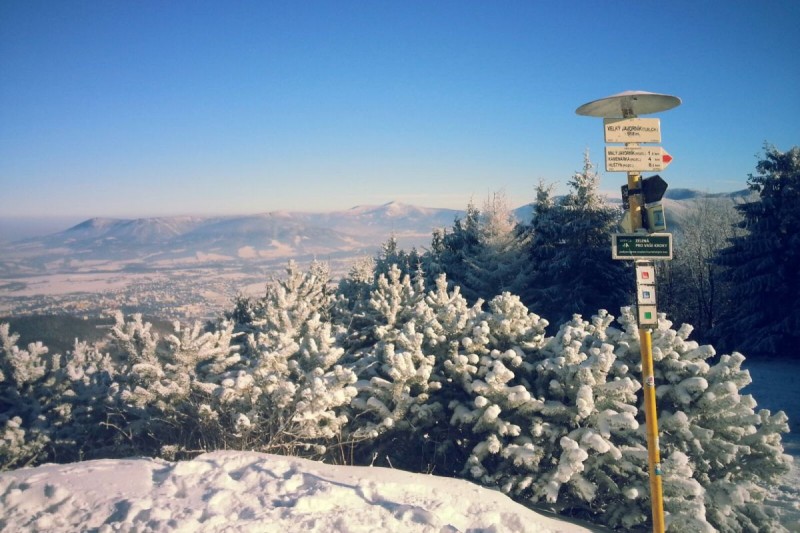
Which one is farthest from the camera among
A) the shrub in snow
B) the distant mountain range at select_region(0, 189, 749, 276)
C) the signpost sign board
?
the distant mountain range at select_region(0, 189, 749, 276)

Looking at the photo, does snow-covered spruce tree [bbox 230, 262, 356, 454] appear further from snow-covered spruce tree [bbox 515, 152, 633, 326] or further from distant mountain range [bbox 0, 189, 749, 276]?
distant mountain range [bbox 0, 189, 749, 276]

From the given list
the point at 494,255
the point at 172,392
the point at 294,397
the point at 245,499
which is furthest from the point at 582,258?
the point at 245,499

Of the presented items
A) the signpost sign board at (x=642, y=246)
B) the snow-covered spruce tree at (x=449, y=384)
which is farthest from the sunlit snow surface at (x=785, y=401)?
the signpost sign board at (x=642, y=246)

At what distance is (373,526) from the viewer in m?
3.88

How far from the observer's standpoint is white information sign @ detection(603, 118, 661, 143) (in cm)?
426

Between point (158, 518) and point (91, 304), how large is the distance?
3313cm

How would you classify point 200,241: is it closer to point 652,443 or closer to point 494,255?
point 494,255

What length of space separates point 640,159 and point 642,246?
2.66ft

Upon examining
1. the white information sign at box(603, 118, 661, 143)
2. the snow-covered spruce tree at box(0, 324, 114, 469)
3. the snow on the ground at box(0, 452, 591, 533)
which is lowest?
the snow-covered spruce tree at box(0, 324, 114, 469)

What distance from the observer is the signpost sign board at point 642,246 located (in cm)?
421

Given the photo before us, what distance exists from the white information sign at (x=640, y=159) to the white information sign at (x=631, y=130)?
0.26 feet

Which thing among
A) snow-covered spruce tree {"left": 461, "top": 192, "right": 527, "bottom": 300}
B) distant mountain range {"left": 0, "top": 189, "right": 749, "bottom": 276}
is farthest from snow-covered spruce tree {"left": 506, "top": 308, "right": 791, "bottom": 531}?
distant mountain range {"left": 0, "top": 189, "right": 749, "bottom": 276}

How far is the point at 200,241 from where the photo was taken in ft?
347

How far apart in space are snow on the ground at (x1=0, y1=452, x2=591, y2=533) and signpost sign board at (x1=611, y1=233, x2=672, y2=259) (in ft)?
8.92
